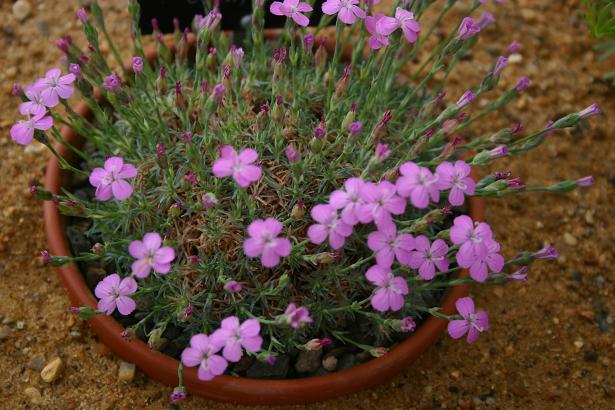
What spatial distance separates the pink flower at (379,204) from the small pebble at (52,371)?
35.1 inches

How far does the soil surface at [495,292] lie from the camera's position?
5.54ft

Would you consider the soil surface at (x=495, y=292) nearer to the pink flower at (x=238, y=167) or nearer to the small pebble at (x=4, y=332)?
the small pebble at (x=4, y=332)

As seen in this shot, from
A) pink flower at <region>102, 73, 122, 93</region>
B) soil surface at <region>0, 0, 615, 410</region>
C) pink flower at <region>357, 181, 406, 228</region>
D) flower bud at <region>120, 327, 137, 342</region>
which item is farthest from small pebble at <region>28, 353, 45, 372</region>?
pink flower at <region>357, 181, 406, 228</region>

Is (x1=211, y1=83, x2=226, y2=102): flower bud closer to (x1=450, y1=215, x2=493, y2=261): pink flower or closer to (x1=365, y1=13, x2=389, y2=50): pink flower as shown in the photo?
Result: (x1=365, y1=13, x2=389, y2=50): pink flower

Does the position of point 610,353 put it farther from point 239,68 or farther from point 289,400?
point 239,68

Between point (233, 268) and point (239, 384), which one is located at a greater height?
point (233, 268)

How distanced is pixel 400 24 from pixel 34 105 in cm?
78

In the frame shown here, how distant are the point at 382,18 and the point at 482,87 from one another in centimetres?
30

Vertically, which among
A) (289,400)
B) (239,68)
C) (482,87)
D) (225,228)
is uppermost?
(239,68)

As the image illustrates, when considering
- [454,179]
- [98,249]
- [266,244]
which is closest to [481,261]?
[454,179]

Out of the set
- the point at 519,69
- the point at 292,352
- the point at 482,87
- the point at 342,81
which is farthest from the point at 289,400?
the point at 519,69

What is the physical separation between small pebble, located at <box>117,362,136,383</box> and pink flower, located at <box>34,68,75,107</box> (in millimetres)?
648

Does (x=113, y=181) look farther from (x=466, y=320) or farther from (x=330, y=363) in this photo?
(x=466, y=320)

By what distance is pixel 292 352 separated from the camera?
5.32 feet
